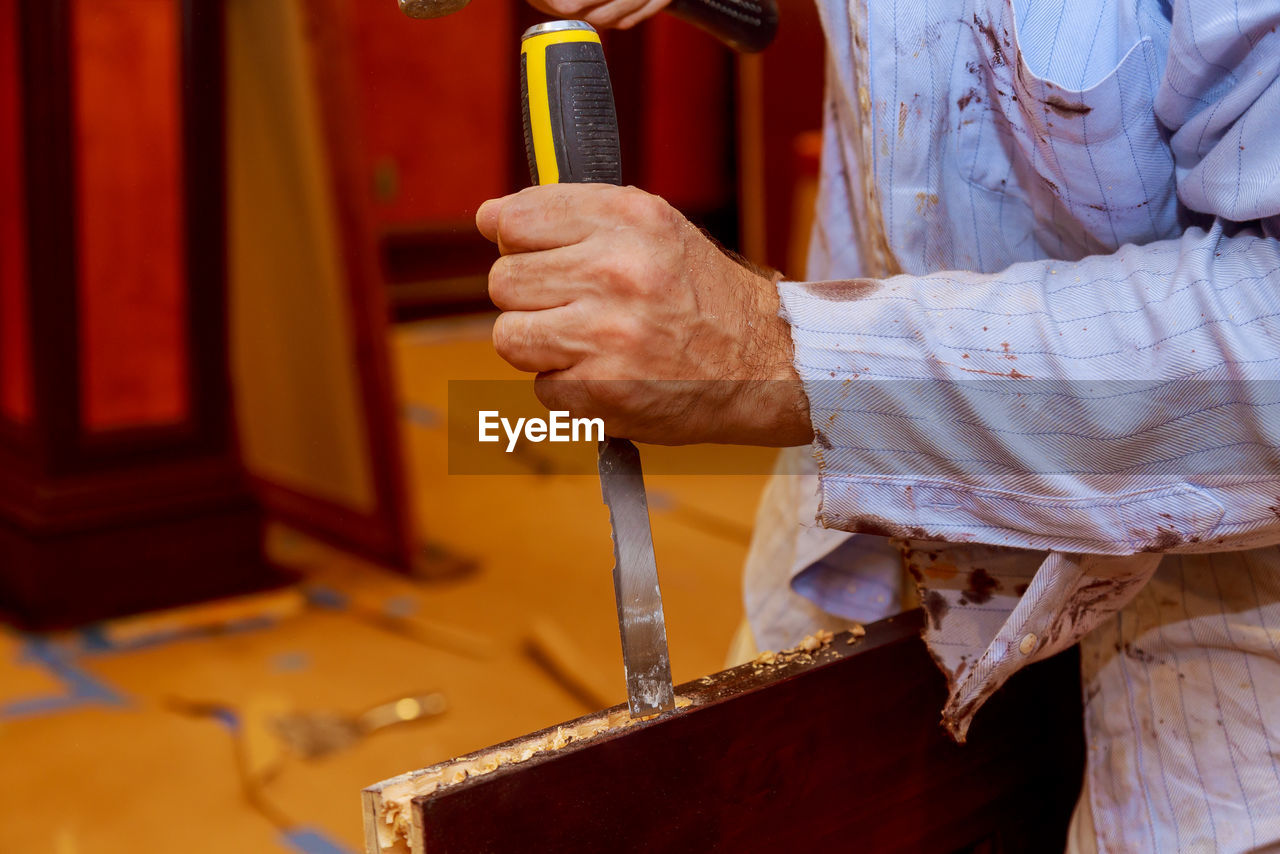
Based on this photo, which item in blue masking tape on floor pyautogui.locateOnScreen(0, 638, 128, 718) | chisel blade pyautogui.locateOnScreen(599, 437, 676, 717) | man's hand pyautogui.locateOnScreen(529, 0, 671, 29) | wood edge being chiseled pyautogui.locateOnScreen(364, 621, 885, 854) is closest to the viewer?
wood edge being chiseled pyautogui.locateOnScreen(364, 621, 885, 854)

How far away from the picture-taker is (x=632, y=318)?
49 cm

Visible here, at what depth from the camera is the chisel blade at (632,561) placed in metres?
0.53

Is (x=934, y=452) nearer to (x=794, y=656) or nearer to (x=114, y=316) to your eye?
(x=794, y=656)

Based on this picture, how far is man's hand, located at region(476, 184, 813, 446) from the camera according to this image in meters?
0.49

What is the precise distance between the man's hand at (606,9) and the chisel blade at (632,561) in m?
0.36

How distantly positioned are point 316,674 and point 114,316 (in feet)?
2.76

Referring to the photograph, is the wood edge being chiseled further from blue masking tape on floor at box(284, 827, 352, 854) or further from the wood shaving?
blue masking tape on floor at box(284, 827, 352, 854)

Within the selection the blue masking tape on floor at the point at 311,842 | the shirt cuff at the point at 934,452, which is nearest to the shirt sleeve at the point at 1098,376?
the shirt cuff at the point at 934,452

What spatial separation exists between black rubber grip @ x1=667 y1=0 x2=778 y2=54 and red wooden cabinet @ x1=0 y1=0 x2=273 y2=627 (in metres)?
1.66

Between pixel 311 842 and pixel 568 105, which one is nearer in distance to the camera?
pixel 568 105

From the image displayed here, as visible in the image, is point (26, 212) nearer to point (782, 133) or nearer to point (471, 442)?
point (471, 442)

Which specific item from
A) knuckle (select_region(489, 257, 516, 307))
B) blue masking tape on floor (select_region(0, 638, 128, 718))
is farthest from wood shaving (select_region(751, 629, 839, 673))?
blue masking tape on floor (select_region(0, 638, 128, 718))

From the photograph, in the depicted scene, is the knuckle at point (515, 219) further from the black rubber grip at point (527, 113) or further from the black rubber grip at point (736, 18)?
the black rubber grip at point (736, 18)

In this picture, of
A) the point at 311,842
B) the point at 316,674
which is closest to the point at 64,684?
the point at 316,674
